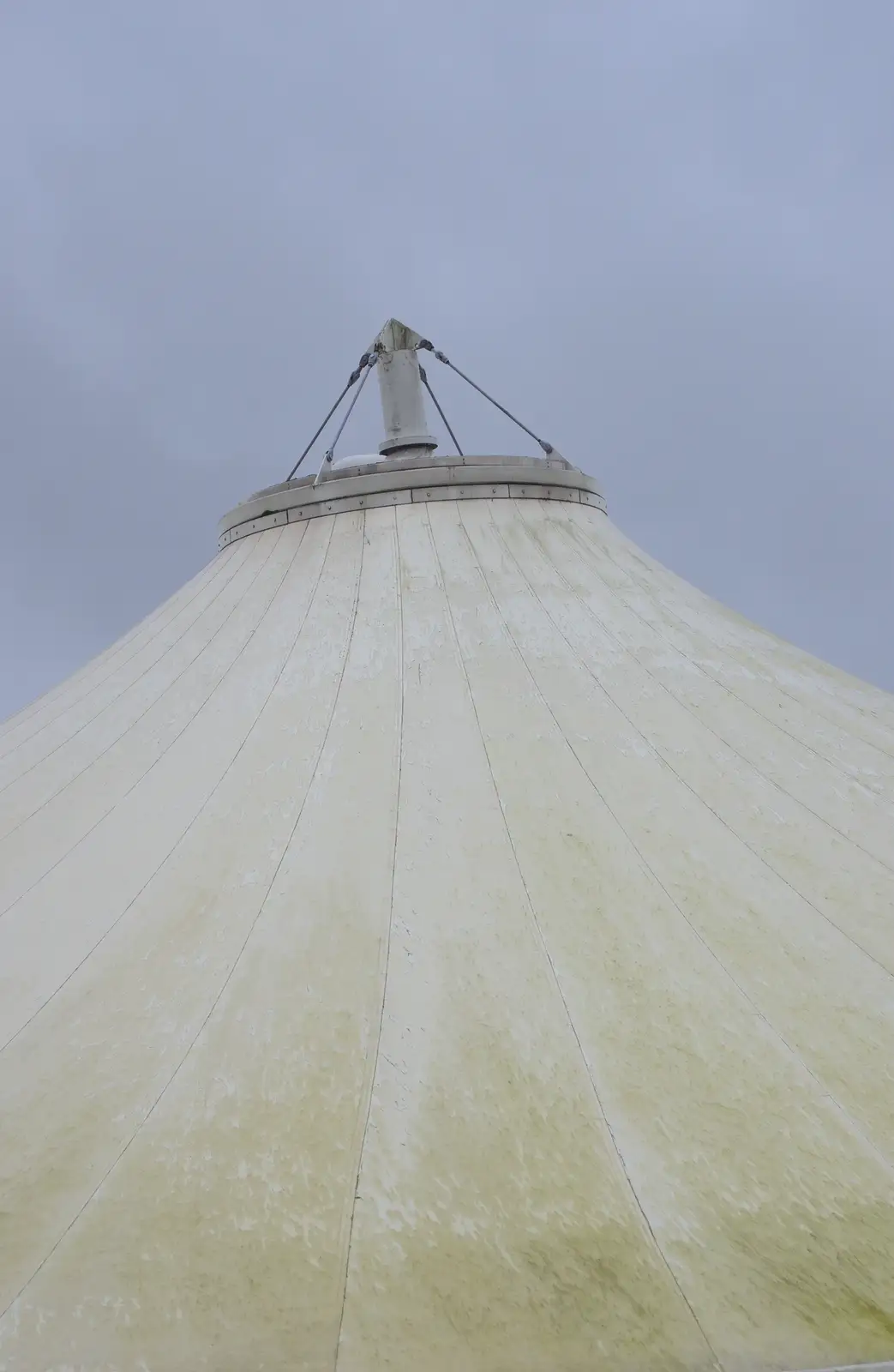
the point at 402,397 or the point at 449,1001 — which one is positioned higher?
the point at 402,397

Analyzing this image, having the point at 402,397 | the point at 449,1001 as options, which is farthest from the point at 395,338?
the point at 449,1001

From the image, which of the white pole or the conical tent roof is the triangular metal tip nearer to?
the white pole

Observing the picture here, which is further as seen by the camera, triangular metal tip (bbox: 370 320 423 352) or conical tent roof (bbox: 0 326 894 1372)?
triangular metal tip (bbox: 370 320 423 352)

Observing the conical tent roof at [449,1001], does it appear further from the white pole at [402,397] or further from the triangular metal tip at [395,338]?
the triangular metal tip at [395,338]

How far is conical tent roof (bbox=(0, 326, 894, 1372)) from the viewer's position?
5.71 feet

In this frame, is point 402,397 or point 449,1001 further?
point 402,397

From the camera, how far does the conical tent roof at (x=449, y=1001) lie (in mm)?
A: 1739

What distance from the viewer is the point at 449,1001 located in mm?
2230

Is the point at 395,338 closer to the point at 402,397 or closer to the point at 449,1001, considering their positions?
the point at 402,397

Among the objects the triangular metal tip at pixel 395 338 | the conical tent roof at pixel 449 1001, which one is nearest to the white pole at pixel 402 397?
the triangular metal tip at pixel 395 338

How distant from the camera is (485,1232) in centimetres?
182

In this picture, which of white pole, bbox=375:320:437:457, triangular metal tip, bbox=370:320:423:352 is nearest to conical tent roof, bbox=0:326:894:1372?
white pole, bbox=375:320:437:457

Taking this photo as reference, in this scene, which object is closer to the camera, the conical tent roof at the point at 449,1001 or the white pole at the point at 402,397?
the conical tent roof at the point at 449,1001

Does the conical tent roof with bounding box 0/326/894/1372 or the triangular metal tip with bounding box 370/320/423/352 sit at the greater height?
the triangular metal tip with bounding box 370/320/423/352
